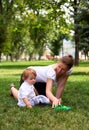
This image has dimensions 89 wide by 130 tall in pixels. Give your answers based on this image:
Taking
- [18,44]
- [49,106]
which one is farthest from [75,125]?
[18,44]

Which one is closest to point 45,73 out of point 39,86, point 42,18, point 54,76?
point 54,76

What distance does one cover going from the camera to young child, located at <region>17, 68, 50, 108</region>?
313 inches

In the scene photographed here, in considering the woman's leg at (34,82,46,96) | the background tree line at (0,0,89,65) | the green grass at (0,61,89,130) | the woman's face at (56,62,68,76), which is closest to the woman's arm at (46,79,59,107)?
the green grass at (0,61,89,130)

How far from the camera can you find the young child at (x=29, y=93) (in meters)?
7.95

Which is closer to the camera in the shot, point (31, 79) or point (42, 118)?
point (42, 118)

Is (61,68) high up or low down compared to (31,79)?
up

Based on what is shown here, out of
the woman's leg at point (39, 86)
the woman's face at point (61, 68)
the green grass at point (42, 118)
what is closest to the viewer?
the green grass at point (42, 118)

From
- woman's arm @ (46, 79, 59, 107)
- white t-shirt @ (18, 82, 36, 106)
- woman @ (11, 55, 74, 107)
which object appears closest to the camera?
woman's arm @ (46, 79, 59, 107)

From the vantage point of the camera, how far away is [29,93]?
7996 millimetres

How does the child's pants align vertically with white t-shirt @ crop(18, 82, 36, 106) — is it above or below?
below

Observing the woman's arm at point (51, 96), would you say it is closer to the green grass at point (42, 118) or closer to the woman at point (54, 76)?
the woman at point (54, 76)

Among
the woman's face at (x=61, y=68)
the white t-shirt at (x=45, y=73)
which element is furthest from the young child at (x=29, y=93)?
the woman's face at (x=61, y=68)

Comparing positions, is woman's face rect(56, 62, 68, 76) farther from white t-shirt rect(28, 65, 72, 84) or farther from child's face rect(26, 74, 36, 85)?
child's face rect(26, 74, 36, 85)

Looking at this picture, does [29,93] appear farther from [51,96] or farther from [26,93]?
[51,96]
